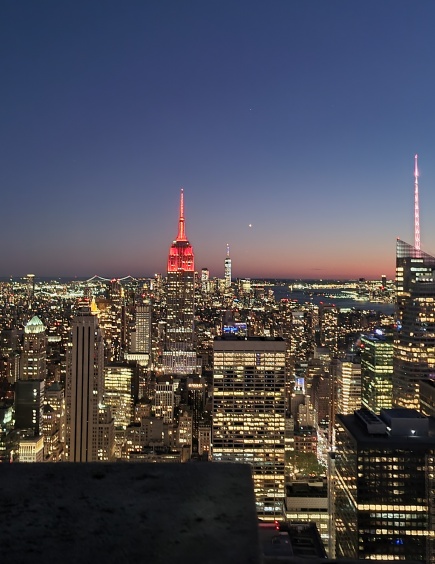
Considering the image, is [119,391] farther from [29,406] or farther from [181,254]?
[181,254]

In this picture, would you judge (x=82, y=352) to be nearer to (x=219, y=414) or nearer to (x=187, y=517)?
(x=219, y=414)

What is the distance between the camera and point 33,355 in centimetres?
1648

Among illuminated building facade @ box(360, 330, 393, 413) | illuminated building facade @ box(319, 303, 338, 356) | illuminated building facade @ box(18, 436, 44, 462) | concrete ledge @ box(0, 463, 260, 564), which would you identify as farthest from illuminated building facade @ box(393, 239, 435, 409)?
concrete ledge @ box(0, 463, 260, 564)

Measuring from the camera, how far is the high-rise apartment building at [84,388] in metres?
13.5

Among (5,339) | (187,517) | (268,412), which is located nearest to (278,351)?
(268,412)

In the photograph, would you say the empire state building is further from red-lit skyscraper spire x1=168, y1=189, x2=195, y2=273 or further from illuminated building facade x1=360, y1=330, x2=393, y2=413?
illuminated building facade x1=360, y1=330, x2=393, y2=413

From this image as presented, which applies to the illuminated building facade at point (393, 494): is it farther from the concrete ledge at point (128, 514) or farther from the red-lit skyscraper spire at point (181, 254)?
the red-lit skyscraper spire at point (181, 254)

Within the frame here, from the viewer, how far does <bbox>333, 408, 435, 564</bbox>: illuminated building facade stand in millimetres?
7352

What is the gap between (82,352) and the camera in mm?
15125

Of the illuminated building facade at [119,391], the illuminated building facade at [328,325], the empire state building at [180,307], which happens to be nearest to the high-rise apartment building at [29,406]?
the illuminated building facade at [119,391]

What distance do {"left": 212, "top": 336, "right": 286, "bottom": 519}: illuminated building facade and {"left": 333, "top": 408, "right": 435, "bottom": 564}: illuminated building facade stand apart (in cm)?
456

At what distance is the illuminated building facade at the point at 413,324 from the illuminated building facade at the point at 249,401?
314 cm

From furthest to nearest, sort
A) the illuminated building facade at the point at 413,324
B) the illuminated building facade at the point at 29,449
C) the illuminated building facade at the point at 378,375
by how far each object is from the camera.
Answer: the illuminated building facade at the point at 378,375 < the illuminated building facade at the point at 413,324 < the illuminated building facade at the point at 29,449

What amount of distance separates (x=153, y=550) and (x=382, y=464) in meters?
7.55
